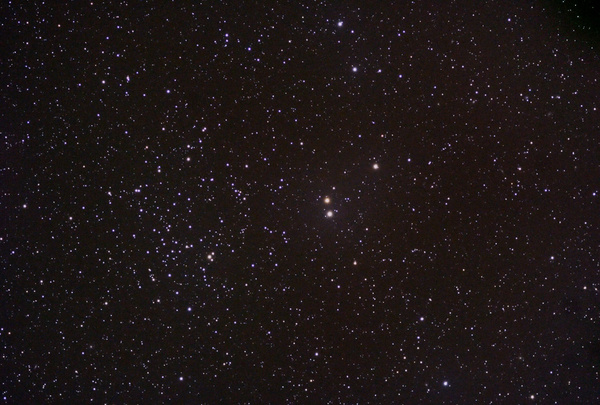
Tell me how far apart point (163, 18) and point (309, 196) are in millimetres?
208

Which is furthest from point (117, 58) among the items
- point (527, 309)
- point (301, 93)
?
point (527, 309)

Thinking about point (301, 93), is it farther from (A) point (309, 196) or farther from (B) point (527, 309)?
(B) point (527, 309)

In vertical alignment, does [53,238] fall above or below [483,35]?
below

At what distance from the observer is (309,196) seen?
440mm

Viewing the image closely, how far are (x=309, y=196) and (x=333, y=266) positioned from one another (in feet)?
0.24

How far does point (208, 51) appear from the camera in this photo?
0.42 meters

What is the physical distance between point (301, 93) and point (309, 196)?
0.32 feet

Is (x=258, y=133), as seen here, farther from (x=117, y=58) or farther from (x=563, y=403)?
(x=563, y=403)

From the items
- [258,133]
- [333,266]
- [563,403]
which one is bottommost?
[563,403]

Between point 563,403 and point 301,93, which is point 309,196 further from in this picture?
point 563,403

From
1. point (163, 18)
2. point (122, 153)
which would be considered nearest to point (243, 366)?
point (122, 153)

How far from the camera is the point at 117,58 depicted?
1.36ft

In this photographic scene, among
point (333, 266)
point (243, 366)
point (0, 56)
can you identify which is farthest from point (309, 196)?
point (0, 56)

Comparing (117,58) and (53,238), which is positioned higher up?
(117,58)
